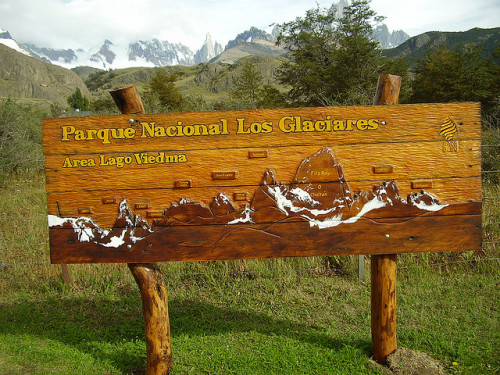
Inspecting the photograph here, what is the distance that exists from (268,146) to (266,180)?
0.24 m

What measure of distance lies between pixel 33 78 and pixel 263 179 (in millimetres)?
95596

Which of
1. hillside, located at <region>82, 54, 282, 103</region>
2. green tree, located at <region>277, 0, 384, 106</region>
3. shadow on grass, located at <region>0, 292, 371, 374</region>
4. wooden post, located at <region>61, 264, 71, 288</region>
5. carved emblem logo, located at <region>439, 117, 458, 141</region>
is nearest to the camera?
carved emblem logo, located at <region>439, 117, 458, 141</region>

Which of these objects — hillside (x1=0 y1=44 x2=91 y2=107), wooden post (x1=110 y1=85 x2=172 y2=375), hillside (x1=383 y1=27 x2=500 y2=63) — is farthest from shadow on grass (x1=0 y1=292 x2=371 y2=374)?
hillside (x1=0 y1=44 x2=91 y2=107)

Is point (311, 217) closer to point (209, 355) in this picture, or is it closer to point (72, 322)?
point (209, 355)

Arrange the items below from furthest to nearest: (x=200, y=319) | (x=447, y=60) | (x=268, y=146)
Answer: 1. (x=447, y=60)
2. (x=200, y=319)
3. (x=268, y=146)

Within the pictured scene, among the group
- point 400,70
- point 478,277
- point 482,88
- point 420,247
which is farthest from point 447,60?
point 420,247

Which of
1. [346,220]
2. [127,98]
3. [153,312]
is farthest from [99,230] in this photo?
[346,220]

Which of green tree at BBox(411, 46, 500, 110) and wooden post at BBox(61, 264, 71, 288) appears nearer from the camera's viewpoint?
wooden post at BBox(61, 264, 71, 288)

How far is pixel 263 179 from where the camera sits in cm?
248

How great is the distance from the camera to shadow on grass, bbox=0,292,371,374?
3055mm

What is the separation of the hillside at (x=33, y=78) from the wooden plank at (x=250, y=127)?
71611 mm

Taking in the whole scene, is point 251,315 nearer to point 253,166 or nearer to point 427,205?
point 253,166

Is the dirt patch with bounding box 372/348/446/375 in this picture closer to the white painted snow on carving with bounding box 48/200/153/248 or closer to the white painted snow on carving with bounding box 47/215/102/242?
the white painted snow on carving with bounding box 48/200/153/248

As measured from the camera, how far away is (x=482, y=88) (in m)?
21.4
